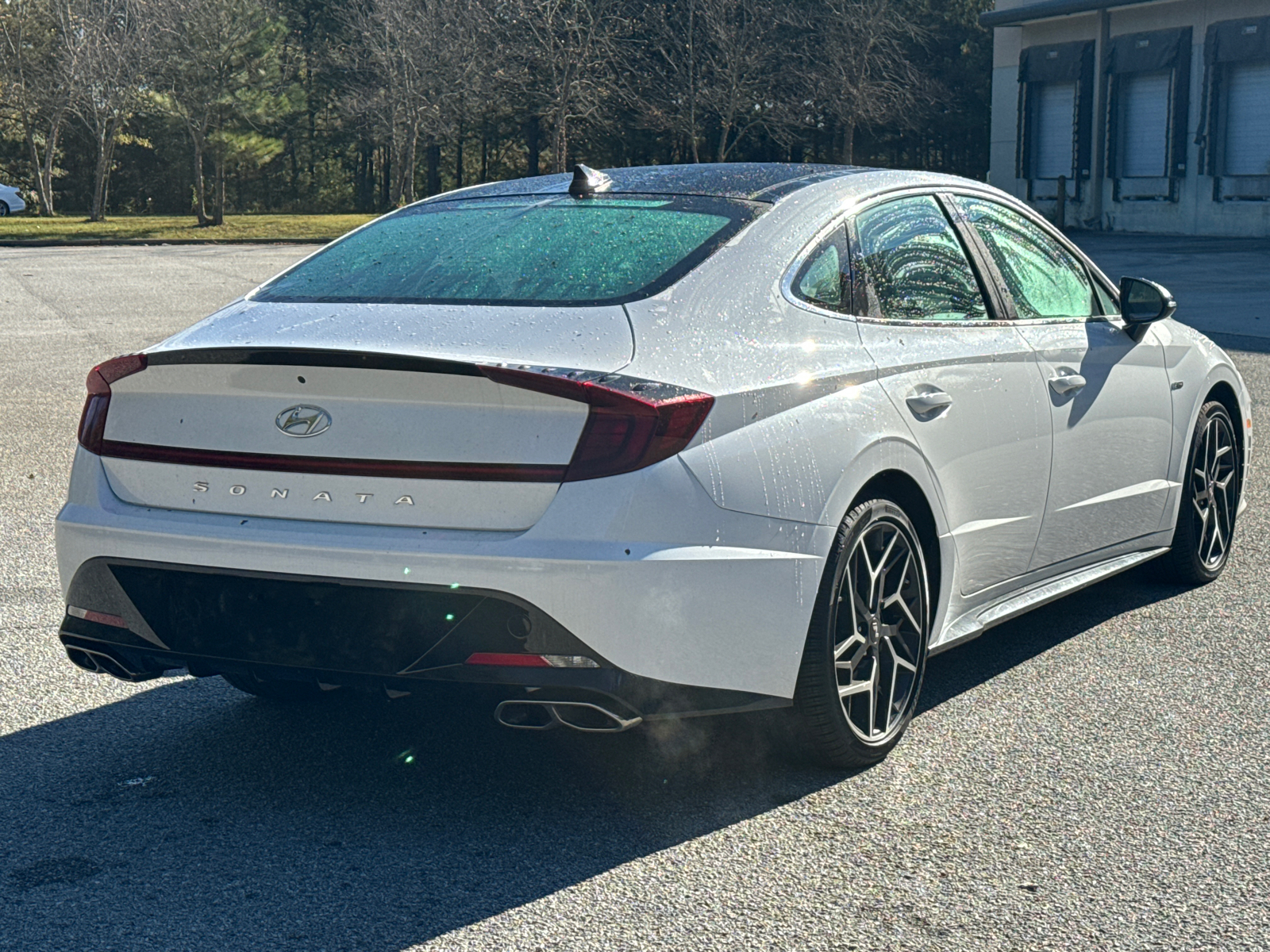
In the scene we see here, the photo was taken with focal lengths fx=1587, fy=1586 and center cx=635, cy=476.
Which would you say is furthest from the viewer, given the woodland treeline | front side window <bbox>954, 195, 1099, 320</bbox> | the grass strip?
the woodland treeline

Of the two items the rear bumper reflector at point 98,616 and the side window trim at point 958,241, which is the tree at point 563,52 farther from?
the rear bumper reflector at point 98,616

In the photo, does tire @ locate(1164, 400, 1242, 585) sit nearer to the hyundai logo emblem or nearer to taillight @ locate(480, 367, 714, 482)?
taillight @ locate(480, 367, 714, 482)

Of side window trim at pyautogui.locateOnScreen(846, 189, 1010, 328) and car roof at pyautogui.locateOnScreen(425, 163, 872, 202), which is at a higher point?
car roof at pyautogui.locateOnScreen(425, 163, 872, 202)

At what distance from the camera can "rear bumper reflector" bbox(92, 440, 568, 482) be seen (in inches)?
133

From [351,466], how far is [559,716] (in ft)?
2.35

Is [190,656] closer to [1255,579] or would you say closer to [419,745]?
[419,745]

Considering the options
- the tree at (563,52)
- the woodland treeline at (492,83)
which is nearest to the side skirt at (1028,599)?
the tree at (563,52)

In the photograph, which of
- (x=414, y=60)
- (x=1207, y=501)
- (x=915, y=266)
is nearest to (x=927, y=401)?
(x=915, y=266)

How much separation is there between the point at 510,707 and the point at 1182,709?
2112mm

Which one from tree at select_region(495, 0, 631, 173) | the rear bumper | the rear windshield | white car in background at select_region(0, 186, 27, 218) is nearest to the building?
tree at select_region(495, 0, 631, 173)

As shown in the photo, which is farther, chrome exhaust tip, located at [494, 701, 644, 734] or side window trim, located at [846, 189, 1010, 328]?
side window trim, located at [846, 189, 1010, 328]

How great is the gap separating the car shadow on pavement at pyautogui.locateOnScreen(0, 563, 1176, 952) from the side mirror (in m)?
1.48

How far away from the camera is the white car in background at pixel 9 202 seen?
2132 inches

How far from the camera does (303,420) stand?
3.55 metres
